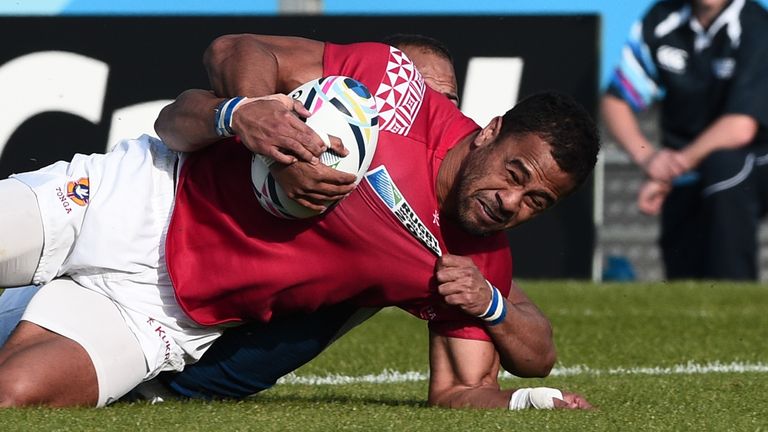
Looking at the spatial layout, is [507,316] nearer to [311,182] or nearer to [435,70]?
[311,182]

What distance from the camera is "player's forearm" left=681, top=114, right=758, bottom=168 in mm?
11172

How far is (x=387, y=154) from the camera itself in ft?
15.4

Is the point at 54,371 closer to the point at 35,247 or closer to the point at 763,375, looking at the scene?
the point at 35,247

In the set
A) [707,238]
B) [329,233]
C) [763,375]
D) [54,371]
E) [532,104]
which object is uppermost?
[532,104]

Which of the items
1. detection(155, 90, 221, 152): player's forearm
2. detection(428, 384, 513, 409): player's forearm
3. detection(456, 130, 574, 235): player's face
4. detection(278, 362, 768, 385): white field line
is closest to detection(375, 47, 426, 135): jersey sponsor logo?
detection(456, 130, 574, 235): player's face

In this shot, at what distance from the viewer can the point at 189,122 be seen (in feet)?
15.5

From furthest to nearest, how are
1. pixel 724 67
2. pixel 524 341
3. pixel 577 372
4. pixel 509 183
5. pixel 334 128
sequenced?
pixel 724 67
pixel 577 372
pixel 524 341
pixel 509 183
pixel 334 128

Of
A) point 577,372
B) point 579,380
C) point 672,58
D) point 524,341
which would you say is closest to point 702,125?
point 672,58

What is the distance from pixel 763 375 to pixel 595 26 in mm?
5448

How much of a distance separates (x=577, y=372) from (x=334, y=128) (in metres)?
2.30

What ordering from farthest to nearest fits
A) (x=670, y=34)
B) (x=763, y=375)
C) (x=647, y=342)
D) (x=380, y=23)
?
(x=670, y=34) < (x=380, y=23) < (x=647, y=342) < (x=763, y=375)

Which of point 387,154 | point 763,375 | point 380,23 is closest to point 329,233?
point 387,154

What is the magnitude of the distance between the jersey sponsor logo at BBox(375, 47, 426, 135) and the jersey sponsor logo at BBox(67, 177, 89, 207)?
1032 millimetres

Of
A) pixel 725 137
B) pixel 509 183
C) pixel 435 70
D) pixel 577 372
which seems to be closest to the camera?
pixel 509 183
